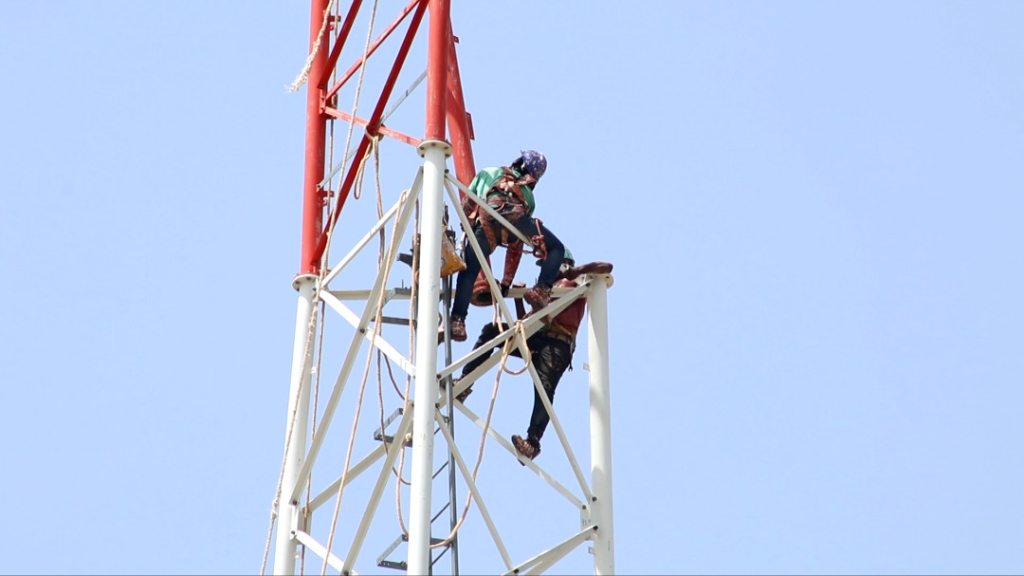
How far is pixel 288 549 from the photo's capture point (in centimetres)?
1689

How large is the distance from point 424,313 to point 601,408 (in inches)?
111

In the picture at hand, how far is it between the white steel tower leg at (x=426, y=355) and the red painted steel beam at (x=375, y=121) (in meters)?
1.38

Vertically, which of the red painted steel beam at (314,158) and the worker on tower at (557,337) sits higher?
the red painted steel beam at (314,158)

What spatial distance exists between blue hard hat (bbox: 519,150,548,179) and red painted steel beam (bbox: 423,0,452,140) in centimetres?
186

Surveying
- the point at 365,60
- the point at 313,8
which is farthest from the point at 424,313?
the point at 313,8

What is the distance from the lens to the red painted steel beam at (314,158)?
58.3 ft

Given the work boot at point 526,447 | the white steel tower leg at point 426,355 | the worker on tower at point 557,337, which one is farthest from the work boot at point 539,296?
the white steel tower leg at point 426,355

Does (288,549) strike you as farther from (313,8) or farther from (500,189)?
(313,8)

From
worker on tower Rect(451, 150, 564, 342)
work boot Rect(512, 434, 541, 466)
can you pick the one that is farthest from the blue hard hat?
work boot Rect(512, 434, 541, 466)

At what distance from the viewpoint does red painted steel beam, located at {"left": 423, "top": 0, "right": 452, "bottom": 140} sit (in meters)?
16.2

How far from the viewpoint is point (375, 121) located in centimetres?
1734

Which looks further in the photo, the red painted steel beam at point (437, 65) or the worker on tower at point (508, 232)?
the worker on tower at point (508, 232)

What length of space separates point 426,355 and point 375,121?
3.03m

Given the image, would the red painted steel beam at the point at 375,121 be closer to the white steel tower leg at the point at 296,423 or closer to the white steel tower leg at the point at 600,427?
the white steel tower leg at the point at 296,423
